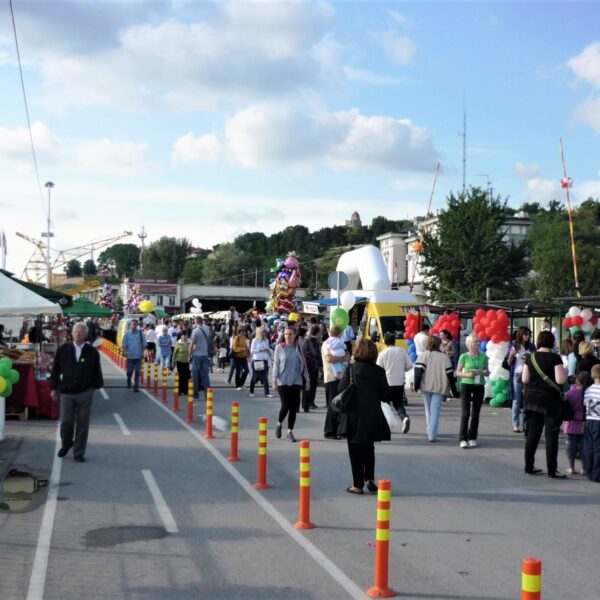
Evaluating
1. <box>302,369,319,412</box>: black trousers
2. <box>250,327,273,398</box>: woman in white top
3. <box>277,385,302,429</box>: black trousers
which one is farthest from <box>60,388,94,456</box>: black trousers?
<box>250,327,273,398</box>: woman in white top

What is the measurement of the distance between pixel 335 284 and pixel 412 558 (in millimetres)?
14766

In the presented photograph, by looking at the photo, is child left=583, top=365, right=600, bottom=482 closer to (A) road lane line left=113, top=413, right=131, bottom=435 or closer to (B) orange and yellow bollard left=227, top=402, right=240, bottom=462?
(B) orange and yellow bollard left=227, top=402, right=240, bottom=462

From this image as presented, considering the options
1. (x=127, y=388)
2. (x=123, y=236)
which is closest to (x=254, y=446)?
(x=127, y=388)

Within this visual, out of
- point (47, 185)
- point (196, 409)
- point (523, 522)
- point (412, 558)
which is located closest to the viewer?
point (412, 558)

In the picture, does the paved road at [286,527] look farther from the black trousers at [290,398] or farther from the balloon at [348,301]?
the balloon at [348,301]

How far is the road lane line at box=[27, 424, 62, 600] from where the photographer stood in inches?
238

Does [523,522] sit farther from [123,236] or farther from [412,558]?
[123,236]

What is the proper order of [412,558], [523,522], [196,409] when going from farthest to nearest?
[196,409] → [523,522] → [412,558]

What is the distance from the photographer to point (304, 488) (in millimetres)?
7684

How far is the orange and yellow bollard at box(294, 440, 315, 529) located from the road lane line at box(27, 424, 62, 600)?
2300mm

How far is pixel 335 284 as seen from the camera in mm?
21500

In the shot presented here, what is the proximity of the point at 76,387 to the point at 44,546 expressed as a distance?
4.65 meters

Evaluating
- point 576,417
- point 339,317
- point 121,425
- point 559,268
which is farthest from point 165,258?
point 576,417

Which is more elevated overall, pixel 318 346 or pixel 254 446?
pixel 318 346
